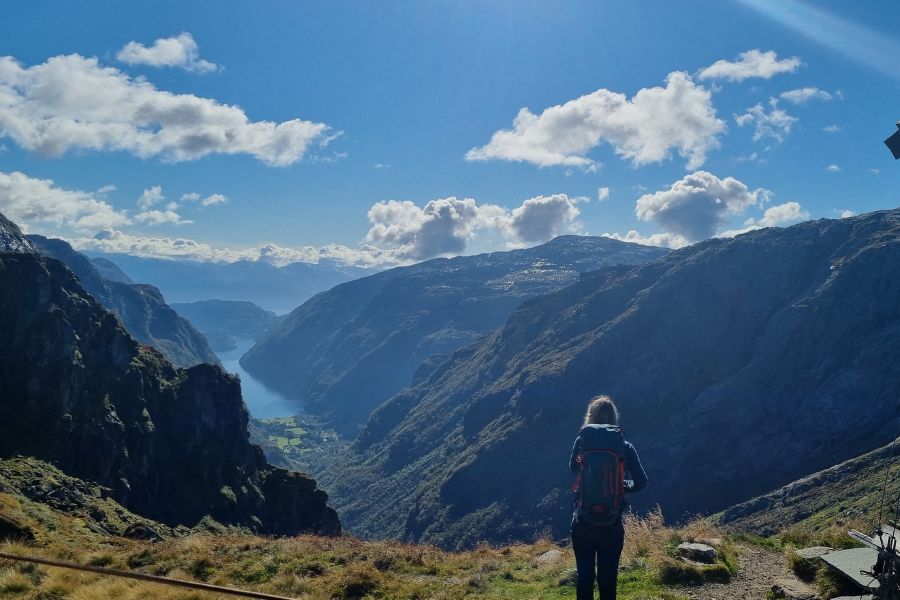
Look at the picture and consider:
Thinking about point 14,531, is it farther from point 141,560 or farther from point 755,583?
point 755,583

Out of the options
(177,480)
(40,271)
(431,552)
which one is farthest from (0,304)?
(431,552)

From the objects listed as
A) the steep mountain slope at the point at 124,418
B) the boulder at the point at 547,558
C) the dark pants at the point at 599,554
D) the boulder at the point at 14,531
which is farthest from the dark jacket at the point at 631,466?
the steep mountain slope at the point at 124,418

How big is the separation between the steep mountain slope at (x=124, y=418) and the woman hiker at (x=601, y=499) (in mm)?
55296

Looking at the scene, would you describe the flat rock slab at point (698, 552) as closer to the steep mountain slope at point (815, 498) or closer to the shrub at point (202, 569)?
the shrub at point (202, 569)

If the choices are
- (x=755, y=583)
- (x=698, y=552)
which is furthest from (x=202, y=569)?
(x=755, y=583)

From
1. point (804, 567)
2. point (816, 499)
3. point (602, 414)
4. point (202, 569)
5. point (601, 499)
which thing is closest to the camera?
point (601, 499)

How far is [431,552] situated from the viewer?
20.0 metres

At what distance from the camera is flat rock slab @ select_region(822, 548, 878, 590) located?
10281 mm

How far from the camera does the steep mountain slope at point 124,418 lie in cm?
5891

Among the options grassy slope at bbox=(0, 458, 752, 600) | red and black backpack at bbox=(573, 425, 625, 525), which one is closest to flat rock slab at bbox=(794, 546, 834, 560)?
grassy slope at bbox=(0, 458, 752, 600)

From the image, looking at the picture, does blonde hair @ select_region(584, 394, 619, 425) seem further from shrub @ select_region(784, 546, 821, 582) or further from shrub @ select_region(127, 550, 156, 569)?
shrub @ select_region(127, 550, 156, 569)

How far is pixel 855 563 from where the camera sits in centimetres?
1112

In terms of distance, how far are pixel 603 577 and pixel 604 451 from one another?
2.29 meters

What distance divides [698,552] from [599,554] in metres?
6.81
